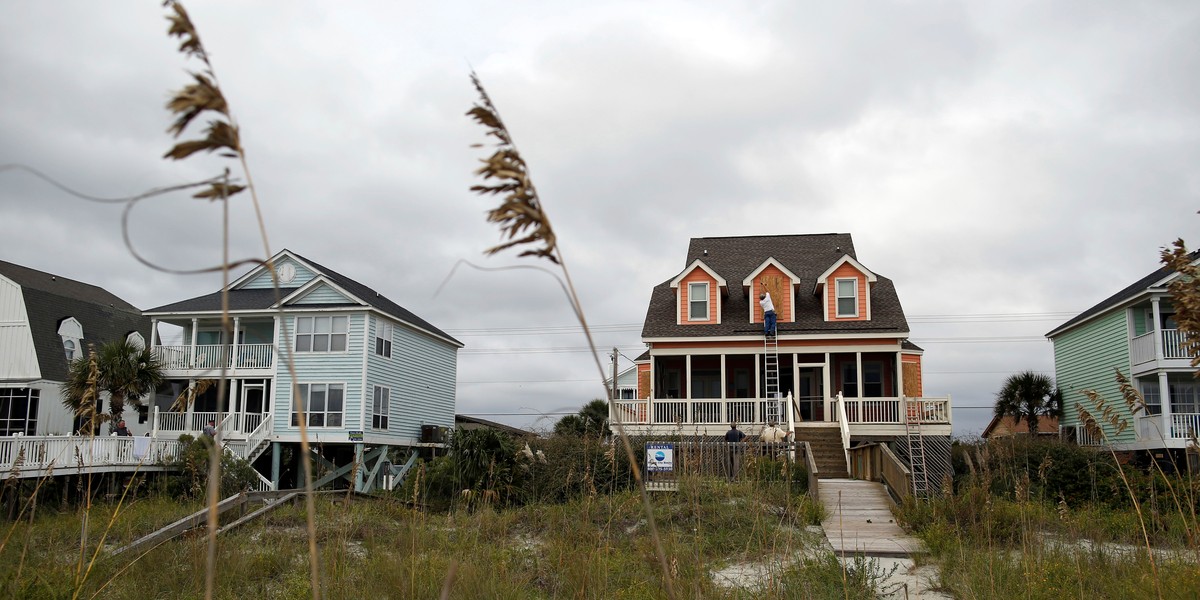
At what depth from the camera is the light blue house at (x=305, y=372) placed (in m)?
32.2

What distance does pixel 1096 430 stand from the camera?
5215 millimetres

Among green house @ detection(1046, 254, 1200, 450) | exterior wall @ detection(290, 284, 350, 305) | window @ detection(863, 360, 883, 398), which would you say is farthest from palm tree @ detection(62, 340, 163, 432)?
green house @ detection(1046, 254, 1200, 450)

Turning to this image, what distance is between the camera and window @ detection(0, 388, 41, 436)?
107 ft

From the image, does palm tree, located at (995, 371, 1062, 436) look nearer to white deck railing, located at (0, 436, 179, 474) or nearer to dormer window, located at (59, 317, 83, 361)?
white deck railing, located at (0, 436, 179, 474)

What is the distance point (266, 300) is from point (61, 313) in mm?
8692

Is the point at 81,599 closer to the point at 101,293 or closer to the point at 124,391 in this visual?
the point at 124,391

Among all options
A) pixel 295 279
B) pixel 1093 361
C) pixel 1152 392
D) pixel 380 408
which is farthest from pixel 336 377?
pixel 1152 392

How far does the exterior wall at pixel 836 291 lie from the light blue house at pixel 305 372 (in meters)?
15.8

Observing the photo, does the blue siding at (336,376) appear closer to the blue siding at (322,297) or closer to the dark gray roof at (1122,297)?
the blue siding at (322,297)

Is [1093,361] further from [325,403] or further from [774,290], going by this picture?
[325,403]

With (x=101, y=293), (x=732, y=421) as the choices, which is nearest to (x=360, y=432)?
(x=732, y=421)

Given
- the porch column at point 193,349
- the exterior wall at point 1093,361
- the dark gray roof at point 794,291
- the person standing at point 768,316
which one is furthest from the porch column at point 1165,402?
the porch column at point 193,349

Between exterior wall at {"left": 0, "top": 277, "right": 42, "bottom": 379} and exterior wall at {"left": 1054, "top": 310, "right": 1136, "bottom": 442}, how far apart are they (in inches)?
1420

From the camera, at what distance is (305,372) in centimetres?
3300
